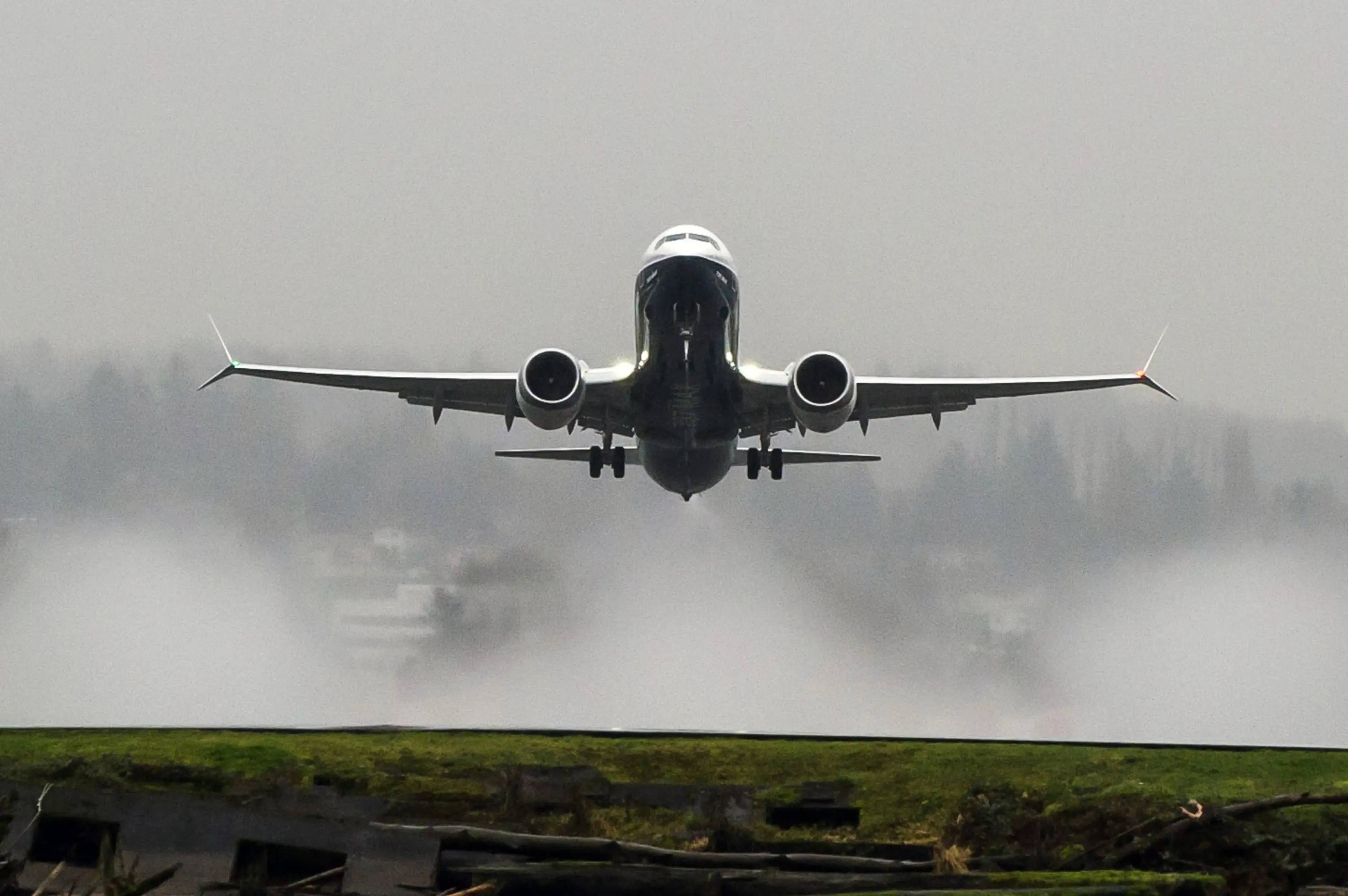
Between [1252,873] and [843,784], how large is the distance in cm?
691

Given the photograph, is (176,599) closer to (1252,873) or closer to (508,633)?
(508,633)

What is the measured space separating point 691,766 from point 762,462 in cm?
1430

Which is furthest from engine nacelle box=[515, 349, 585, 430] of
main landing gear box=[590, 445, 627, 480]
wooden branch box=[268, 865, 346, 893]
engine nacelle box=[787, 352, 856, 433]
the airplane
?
wooden branch box=[268, 865, 346, 893]

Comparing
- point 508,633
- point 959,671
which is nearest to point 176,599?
point 508,633

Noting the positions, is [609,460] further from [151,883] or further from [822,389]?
[151,883]

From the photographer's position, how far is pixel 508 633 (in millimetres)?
39906

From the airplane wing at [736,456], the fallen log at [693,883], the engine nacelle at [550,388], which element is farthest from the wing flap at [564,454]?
the fallen log at [693,883]

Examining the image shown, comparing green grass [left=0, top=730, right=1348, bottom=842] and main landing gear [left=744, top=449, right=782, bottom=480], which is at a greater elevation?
main landing gear [left=744, top=449, right=782, bottom=480]

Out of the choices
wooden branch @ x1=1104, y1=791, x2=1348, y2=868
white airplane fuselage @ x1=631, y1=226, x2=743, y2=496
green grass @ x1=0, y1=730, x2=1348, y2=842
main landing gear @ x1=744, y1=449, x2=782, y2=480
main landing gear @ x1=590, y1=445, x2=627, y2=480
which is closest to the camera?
wooden branch @ x1=1104, y1=791, x2=1348, y2=868

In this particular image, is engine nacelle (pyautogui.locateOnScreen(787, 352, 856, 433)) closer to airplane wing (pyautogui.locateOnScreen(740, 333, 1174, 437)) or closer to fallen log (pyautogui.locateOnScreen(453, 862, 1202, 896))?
airplane wing (pyautogui.locateOnScreen(740, 333, 1174, 437))

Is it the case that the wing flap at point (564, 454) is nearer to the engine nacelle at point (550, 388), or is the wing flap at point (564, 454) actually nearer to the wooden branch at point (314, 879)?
the engine nacelle at point (550, 388)

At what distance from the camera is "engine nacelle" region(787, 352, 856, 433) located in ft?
97.6

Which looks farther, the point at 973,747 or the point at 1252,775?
the point at 973,747

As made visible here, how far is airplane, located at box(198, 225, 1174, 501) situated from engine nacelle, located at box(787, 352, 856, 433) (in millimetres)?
22
